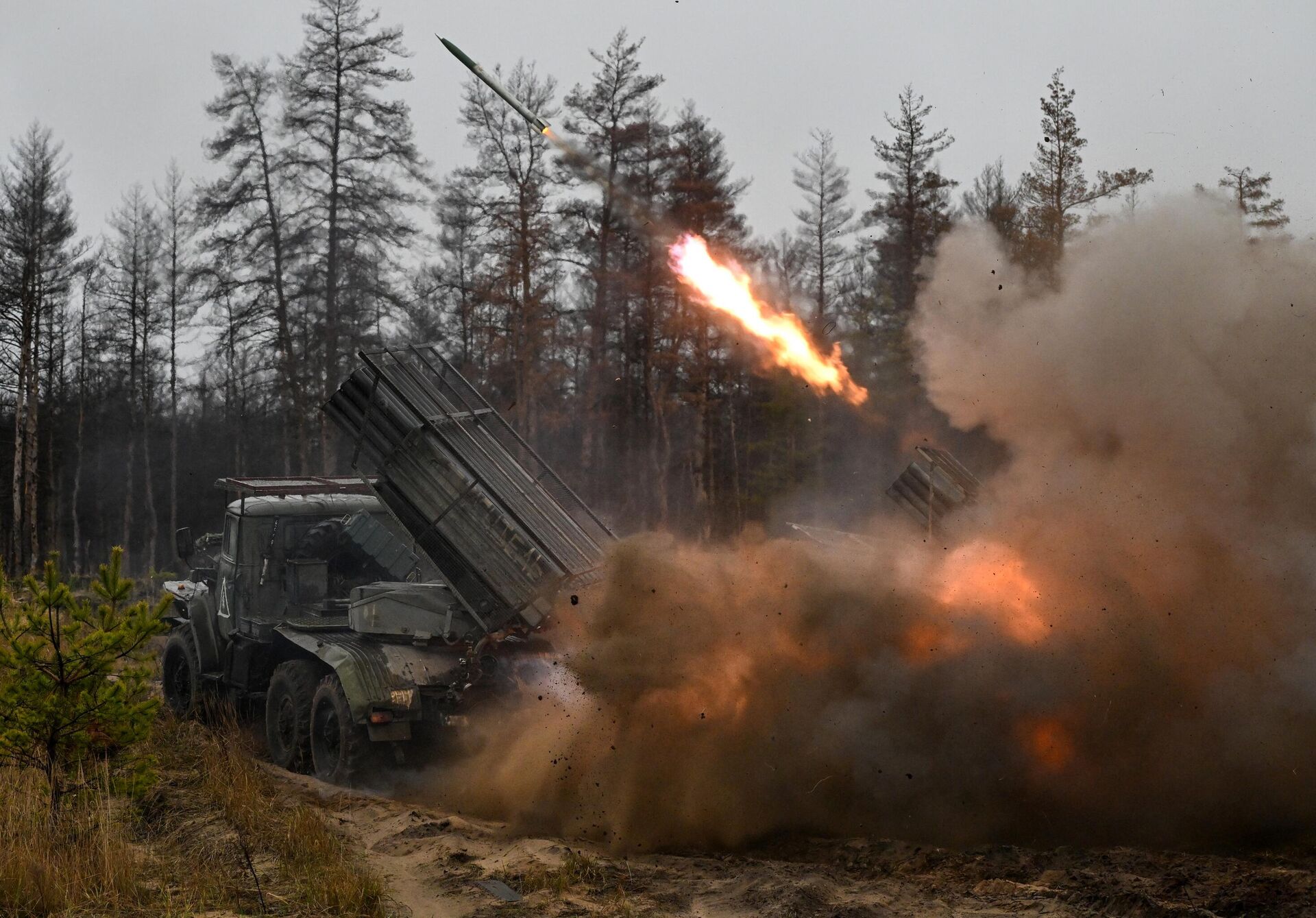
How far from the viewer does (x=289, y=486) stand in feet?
42.3

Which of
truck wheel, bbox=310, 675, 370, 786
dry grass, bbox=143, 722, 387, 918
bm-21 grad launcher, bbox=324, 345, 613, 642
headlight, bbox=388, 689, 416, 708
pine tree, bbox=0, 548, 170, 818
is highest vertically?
bm-21 grad launcher, bbox=324, 345, 613, 642

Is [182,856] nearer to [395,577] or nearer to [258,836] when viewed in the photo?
[258,836]

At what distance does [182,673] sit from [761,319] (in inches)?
324

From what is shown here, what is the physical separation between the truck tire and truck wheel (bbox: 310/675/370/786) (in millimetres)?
134

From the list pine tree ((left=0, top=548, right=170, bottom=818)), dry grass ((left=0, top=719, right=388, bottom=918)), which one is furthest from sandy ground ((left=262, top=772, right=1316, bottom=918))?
pine tree ((left=0, top=548, right=170, bottom=818))

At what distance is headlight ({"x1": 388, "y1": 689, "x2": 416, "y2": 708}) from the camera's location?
10008 mm

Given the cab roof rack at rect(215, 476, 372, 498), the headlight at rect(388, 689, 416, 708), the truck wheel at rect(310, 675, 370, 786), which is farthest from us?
the cab roof rack at rect(215, 476, 372, 498)

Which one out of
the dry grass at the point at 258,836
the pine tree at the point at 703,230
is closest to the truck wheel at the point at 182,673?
the dry grass at the point at 258,836

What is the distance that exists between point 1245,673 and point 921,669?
2310mm

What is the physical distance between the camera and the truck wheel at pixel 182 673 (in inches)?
518

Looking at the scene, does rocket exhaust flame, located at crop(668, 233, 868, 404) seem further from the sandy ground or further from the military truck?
the sandy ground

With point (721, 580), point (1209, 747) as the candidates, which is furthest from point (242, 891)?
point (1209, 747)

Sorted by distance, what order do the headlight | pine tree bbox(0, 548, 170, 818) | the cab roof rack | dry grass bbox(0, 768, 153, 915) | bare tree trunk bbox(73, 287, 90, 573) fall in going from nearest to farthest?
dry grass bbox(0, 768, 153, 915) → pine tree bbox(0, 548, 170, 818) → the headlight → the cab roof rack → bare tree trunk bbox(73, 287, 90, 573)

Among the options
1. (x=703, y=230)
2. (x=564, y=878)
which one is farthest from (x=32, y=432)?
(x=564, y=878)
